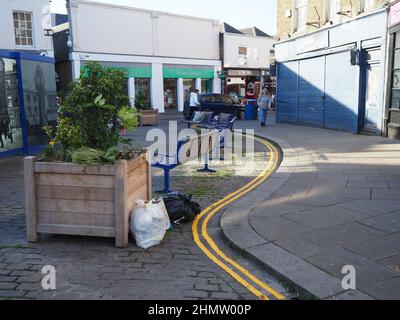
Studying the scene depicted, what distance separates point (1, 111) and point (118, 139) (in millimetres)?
6490

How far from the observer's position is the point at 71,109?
4.56m

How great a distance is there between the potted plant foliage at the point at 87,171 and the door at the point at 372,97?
10.9 m

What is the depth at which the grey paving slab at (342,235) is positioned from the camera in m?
4.32

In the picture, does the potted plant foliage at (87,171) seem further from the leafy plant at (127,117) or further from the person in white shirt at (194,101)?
the person in white shirt at (194,101)

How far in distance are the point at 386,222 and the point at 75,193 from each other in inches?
150

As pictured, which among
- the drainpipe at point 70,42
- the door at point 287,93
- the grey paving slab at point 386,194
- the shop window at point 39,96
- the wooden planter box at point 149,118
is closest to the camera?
the grey paving slab at point 386,194

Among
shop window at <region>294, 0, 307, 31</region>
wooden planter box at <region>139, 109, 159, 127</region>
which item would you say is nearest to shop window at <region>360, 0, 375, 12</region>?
shop window at <region>294, 0, 307, 31</region>

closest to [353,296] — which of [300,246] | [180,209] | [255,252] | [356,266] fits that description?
[356,266]

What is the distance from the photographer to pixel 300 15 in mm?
17812

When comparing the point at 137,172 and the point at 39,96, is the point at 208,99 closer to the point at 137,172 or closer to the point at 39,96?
the point at 39,96

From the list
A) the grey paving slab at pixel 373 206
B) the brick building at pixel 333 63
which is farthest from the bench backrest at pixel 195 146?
the brick building at pixel 333 63

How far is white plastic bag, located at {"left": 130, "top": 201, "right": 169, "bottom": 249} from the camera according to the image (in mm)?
4453

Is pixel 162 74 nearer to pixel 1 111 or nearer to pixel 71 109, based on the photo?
pixel 1 111

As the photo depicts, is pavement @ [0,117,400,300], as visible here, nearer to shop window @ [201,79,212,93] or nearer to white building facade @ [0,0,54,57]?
white building facade @ [0,0,54,57]
